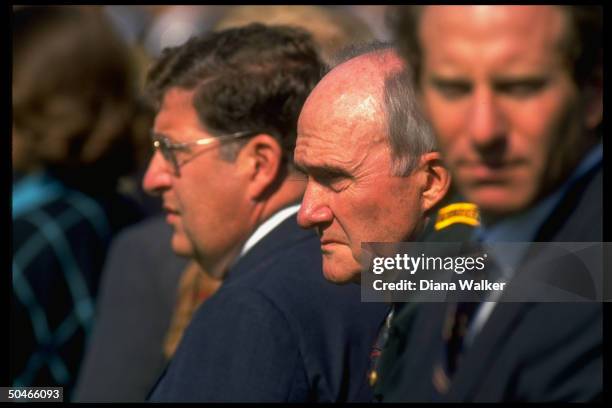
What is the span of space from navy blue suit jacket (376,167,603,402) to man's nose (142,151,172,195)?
4.17ft

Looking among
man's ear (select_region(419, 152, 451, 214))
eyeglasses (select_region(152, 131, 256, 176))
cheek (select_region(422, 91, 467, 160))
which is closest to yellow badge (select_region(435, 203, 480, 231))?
man's ear (select_region(419, 152, 451, 214))

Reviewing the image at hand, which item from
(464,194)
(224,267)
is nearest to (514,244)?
(464,194)

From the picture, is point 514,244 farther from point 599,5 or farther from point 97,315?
point 97,315

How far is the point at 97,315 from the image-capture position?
371 centimetres

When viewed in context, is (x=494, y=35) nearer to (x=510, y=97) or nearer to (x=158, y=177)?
(x=510, y=97)

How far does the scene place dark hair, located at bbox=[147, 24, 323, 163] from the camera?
9.76 feet

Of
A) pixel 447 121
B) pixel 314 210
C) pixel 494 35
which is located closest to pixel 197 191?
pixel 314 210

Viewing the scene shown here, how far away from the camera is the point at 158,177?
3.18 m

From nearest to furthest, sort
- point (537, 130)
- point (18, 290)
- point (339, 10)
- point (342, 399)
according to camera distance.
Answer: point (537, 130), point (342, 399), point (18, 290), point (339, 10)

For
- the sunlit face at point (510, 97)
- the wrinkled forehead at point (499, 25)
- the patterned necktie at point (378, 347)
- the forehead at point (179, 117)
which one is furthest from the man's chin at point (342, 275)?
the forehead at point (179, 117)

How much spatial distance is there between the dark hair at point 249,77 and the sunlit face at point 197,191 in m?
0.04

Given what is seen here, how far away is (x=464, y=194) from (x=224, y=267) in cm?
108

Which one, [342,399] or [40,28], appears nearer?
[342,399]

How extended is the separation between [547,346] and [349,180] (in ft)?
1.98
